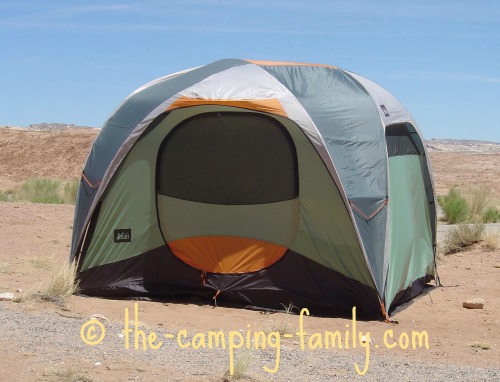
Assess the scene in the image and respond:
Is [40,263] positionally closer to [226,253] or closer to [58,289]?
[58,289]

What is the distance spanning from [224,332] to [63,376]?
2702mm

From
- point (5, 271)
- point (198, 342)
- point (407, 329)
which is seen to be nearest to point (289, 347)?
point (198, 342)

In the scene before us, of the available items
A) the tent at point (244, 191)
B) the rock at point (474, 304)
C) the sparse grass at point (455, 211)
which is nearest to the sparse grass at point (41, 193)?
the sparse grass at point (455, 211)

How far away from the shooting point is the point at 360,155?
952cm

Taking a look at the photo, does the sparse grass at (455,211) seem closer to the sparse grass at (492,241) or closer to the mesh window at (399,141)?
the sparse grass at (492,241)

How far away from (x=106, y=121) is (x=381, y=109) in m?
3.33

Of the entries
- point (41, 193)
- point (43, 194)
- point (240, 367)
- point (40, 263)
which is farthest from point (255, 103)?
point (41, 193)

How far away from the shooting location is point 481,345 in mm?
8227

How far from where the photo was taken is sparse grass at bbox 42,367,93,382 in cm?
586

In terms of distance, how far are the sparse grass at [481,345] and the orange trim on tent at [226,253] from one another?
2484 millimetres

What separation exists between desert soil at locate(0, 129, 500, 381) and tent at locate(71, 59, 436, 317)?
1.41 ft

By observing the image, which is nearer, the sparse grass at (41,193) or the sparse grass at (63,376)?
the sparse grass at (63,376)

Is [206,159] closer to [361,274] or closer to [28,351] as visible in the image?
[361,274]

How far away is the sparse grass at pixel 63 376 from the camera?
19.2 ft
